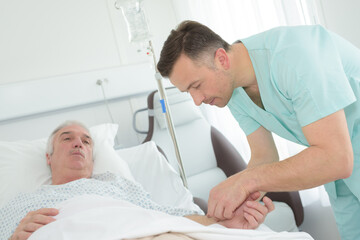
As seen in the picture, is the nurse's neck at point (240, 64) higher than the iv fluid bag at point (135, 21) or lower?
lower

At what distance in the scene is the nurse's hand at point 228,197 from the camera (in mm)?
1162

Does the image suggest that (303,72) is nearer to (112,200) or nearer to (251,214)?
(251,214)

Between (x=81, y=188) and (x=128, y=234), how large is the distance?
0.68m

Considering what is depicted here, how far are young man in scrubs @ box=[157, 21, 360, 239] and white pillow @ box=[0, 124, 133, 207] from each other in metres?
0.93

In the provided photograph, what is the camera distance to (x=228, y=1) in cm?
259

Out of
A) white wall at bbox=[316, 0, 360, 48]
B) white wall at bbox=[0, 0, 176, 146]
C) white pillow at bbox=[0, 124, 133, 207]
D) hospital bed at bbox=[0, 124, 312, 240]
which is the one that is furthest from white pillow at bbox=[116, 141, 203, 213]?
white wall at bbox=[316, 0, 360, 48]

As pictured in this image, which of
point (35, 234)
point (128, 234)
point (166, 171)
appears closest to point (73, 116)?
point (166, 171)

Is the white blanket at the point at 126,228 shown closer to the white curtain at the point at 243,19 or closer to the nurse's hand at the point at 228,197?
the nurse's hand at the point at 228,197

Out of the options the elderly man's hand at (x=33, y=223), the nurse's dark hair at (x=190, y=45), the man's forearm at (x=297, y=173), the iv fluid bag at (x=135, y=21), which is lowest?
the elderly man's hand at (x=33, y=223)

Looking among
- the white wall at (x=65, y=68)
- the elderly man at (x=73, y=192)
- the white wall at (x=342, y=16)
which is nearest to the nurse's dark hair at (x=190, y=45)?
the elderly man at (x=73, y=192)

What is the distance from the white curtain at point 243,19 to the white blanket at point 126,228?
3.86ft

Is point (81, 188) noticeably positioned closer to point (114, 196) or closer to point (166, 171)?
point (114, 196)

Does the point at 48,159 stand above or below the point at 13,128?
below

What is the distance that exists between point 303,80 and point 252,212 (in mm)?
507
